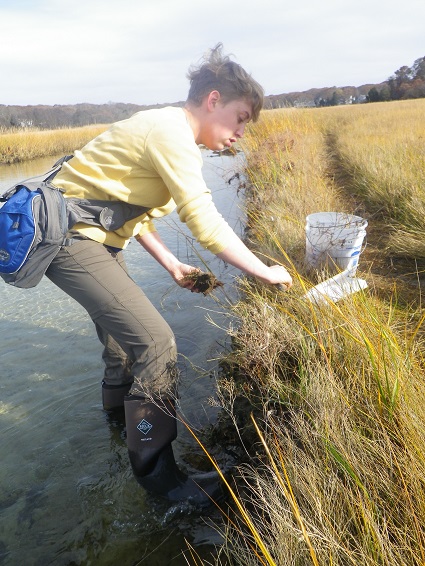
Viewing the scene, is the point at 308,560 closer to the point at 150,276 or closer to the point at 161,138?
the point at 161,138

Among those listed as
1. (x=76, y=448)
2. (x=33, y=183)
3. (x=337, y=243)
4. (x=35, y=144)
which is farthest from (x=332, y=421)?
(x=35, y=144)

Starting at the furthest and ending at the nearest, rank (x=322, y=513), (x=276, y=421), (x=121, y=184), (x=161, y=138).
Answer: (x=276, y=421), (x=121, y=184), (x=161, y=138), (x=322, y=513)

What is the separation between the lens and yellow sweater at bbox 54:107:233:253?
178 cm

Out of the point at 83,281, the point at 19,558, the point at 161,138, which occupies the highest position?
the point at 161,138

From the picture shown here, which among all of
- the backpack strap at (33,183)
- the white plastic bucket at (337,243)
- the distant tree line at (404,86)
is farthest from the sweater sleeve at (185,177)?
the distant tree line at (404,86)

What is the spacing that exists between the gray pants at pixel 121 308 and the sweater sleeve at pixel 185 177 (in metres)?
0.46

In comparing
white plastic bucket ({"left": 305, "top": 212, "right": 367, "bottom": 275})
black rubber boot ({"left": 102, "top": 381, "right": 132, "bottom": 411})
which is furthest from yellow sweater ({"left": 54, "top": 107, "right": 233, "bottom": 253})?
white plastic bucket ({"left": 305, "top": 212, "right": 367, "bottom": 275})

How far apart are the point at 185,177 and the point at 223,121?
418mm

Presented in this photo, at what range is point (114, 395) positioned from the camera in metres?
2.81

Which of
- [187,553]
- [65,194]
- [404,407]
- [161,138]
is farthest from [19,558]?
[161,138]

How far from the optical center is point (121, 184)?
6.40 feet

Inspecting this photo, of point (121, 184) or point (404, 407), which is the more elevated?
point (121, 184)

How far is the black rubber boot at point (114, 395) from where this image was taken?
9.14ft

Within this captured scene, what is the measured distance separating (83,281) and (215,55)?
1183 millimetres
